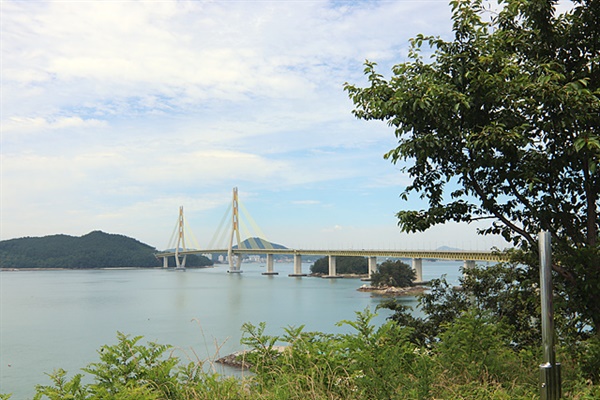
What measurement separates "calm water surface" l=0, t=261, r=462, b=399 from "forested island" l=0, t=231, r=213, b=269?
164 feet

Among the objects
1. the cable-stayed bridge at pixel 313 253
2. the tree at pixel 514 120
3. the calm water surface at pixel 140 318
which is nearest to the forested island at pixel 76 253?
the cable-stayed bridge at pixel 313 253

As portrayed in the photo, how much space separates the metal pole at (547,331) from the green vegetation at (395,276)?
4929 cm

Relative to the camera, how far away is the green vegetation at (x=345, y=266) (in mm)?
80581

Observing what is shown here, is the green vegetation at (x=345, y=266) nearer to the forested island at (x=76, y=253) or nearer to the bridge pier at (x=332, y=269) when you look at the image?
the bridge pier at (x=332, y=269)

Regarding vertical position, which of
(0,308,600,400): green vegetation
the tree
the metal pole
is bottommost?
(0,308,600,400): green vegetation

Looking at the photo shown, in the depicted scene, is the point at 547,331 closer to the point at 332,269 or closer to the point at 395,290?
the point at 395,290

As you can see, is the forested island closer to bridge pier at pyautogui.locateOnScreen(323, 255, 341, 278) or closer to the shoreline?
bridge pier at pyautogui.locateOnScreen(323, 255, 341, 278)

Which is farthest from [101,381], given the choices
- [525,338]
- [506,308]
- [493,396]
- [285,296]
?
[285,296]

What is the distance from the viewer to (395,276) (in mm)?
53188

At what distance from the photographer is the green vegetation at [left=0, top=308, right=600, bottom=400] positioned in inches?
155

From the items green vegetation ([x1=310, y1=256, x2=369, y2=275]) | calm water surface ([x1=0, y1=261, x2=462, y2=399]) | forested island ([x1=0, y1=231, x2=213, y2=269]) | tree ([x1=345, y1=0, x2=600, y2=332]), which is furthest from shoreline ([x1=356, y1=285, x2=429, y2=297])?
forested island ([x1=0, y1=231, x2=213, y2=269])

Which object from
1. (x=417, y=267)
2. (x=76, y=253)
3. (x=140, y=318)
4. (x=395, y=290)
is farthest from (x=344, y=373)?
(x=76, y=253)

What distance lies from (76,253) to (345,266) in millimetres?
59060

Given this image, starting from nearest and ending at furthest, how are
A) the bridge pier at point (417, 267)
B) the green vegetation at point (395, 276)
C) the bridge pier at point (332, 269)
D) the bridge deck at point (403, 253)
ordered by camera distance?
the bridge deck at point (403, 253), the green vegetation at point (395, 276), the bridge pier at point (417, 267), the bridge pier at point (332, 269)
